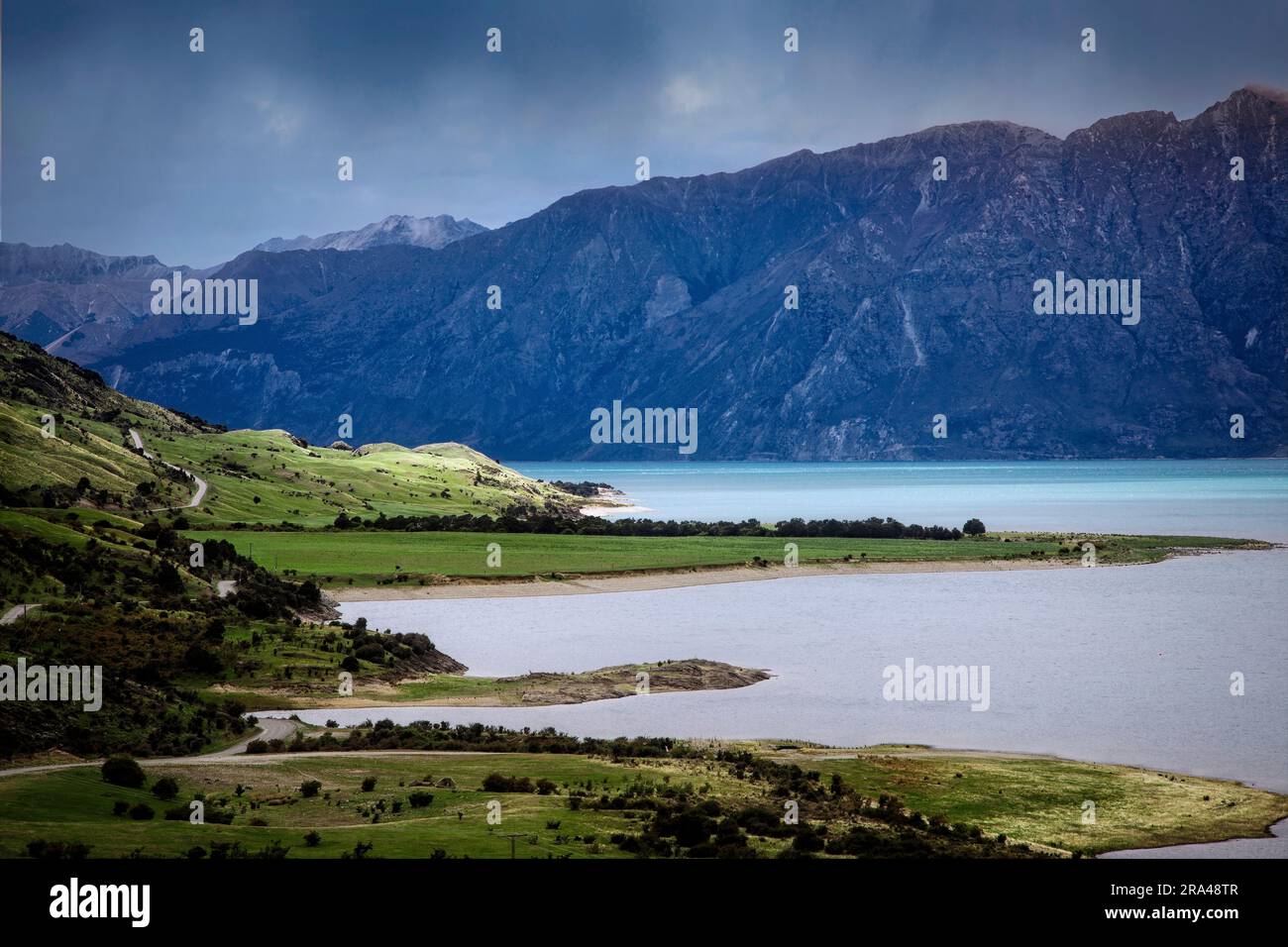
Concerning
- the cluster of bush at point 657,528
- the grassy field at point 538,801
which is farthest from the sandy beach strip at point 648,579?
the grassy field at point 538,801

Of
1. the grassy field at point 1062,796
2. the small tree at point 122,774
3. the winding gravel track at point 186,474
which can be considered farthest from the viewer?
the winding gravel track at point 186,474

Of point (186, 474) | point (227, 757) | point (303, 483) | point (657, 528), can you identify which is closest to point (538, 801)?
point (227, 757)

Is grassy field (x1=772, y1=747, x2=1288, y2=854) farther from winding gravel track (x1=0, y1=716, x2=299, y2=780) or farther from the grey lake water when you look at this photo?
winding gravel track (x1=0, y1=716, x2=299, y2=780)

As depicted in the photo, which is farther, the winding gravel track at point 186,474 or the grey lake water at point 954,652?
the winding gravel track at point 186,474

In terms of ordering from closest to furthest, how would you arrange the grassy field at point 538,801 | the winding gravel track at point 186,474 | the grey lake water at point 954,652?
the grassy field at point 538,801 < the grey lake water at point 954,652 < the winding gravel track at point 186,474

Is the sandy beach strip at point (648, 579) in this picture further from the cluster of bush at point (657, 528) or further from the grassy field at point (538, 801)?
the grassy field at point (538, 801)
